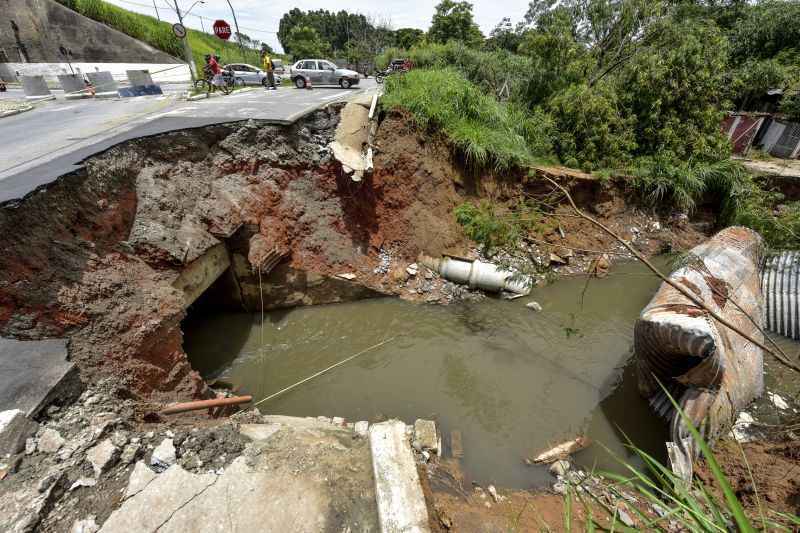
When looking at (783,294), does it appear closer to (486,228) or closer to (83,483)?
(486,228)

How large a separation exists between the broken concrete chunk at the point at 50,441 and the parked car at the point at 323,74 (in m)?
14.9

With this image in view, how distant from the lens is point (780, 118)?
1110 cm

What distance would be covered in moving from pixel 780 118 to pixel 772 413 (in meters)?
11.9

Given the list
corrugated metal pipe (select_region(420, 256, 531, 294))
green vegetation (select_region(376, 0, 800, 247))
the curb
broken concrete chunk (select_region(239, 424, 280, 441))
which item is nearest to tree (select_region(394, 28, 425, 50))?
green vegetation (select_region(376, 0, 800, 247))

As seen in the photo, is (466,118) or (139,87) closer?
(466,118)

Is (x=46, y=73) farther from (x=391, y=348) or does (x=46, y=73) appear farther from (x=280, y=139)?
(x=391, y=348)

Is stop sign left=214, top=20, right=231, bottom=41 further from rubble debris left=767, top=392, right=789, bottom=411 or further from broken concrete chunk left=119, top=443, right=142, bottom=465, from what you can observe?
rubble debris left=767, top=392, right=789, bottom=411

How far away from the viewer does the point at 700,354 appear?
376 centimetres

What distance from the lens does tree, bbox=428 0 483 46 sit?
22.3 meters

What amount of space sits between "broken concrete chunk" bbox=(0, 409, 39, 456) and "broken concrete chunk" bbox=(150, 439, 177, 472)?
3.12 ft

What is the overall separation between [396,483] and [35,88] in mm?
22767

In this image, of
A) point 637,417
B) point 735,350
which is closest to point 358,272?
point 637,417

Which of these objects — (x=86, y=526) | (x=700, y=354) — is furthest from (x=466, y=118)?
(x=86, y=526)

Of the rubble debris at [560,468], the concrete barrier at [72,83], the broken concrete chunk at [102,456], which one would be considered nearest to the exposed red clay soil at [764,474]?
the rubble debris at [560,468]
